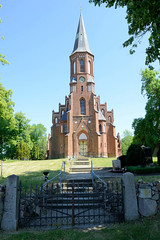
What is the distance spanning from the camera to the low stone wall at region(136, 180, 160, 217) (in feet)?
18.8

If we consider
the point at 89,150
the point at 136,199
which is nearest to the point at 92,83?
the point at 89,150

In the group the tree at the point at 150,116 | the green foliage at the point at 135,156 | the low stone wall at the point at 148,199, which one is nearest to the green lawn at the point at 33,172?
the low stone wall at the point at 148,199

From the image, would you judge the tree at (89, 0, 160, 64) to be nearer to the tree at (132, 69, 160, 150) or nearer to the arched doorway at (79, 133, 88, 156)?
the tree at (132, 69, 160, 150)

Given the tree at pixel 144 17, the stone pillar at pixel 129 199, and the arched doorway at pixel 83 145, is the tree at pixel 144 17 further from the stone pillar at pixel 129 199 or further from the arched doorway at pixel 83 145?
the arched doorway at pixel 83 145

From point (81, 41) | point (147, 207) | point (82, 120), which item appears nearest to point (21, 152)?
point (82, 120)

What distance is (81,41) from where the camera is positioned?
1548 inches

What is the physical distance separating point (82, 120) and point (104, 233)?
28100 millimetres

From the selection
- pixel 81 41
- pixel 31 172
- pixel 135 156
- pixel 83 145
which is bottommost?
pixel 31 172

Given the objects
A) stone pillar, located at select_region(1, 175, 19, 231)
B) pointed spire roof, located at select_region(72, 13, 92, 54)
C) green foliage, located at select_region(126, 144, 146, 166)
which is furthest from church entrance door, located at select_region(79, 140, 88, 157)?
stone pillar, located at select_region(1, 175, 19, 231)

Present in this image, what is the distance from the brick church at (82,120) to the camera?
3191cm

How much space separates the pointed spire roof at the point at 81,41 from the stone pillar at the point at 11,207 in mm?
35784

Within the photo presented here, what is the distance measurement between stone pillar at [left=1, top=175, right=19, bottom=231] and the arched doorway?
26.9 meters

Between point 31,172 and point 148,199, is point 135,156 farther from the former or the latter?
point 31,172

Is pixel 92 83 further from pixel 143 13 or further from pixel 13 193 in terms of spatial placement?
pixel 13 193
